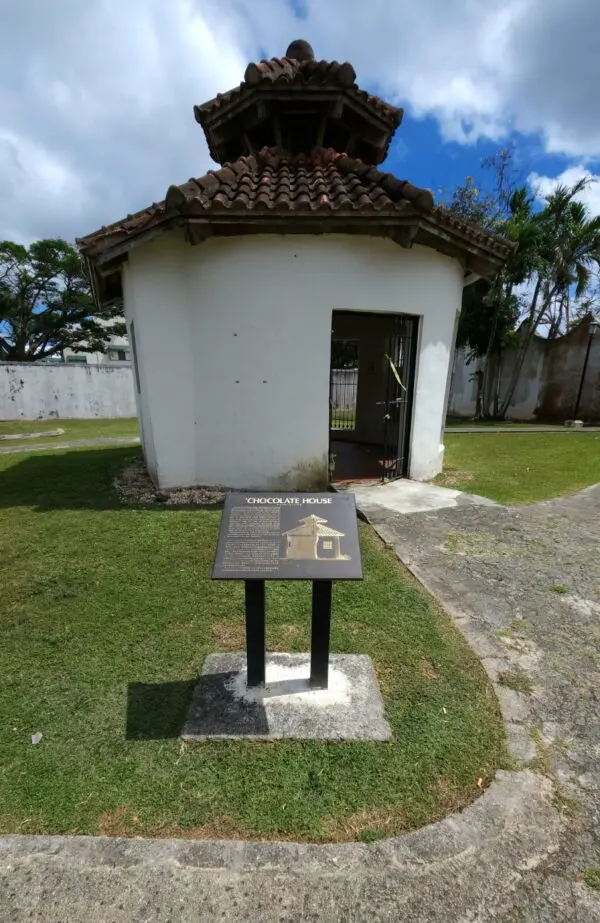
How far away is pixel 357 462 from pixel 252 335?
3.75 meters

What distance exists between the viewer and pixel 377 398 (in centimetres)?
1083

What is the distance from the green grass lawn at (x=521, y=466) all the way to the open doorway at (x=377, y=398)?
114cm

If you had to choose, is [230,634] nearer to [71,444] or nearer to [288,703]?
[288,703]

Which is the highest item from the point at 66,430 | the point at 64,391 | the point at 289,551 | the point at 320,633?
the point at 289,551

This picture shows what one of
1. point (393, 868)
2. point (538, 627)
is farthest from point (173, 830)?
point (538, 627)

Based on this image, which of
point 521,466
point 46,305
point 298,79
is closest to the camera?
point 298,79

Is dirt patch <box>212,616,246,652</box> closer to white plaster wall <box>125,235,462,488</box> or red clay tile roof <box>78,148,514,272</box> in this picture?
white plaster wall <box>125,235,462,488</box>

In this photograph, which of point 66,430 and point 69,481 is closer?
point 69,481

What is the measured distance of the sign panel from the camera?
2.27 metres

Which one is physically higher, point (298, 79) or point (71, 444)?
point (298, 79)

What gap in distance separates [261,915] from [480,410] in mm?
21798

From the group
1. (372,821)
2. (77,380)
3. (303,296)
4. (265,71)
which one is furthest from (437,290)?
(77,380)

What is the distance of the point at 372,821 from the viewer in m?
1.87

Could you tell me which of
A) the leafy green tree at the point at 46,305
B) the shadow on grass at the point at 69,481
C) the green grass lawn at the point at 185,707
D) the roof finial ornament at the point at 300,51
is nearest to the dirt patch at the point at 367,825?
the green grass lawn at the point at 185,707
